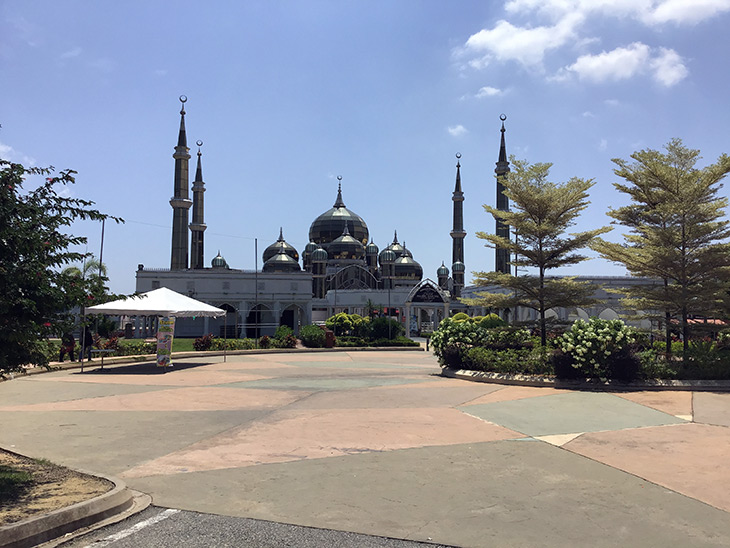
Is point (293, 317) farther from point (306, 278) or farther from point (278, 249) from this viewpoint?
point (278, 249)

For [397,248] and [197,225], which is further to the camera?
[397,248]

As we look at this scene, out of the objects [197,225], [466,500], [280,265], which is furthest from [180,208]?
[466,500]

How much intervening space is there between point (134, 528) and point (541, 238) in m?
16.7

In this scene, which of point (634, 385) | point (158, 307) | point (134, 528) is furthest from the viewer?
point (158, 307)

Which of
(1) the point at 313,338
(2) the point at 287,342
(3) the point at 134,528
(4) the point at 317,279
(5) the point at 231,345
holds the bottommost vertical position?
(3) the point at 134,528

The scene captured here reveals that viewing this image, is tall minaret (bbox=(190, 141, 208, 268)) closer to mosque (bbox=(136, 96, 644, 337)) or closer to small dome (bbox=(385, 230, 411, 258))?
mosque (bbox=(136, 96, 644, 337))

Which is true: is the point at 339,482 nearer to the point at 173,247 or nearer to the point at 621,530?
the point at 621,530

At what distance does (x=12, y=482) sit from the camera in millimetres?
6383

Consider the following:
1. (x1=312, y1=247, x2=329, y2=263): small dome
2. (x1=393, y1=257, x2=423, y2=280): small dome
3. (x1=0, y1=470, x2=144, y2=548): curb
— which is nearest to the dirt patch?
(x1=0, y1=470, x2=144, y2=548): curb

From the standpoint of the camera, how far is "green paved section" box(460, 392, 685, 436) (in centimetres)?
1021

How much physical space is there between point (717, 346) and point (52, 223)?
18.2m

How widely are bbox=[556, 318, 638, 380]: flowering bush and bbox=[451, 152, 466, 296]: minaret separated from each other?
74.5 meters

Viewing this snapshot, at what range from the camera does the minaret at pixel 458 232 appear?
88.7 m

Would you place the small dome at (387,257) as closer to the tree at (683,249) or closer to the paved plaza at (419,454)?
the tree at (683,249)
